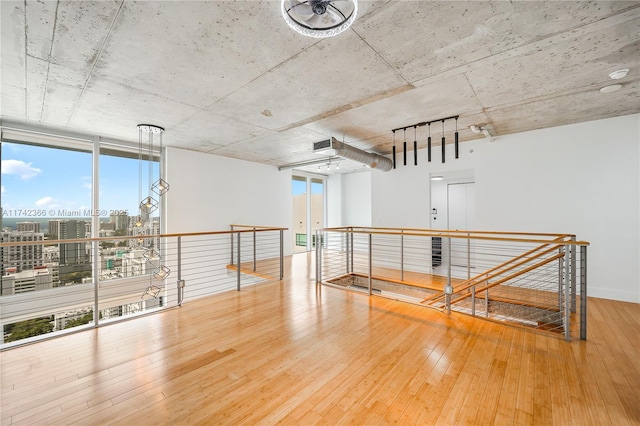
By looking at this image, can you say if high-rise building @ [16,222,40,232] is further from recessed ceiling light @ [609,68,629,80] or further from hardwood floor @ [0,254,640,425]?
recessed ceiling light @ [609,68,629,80]

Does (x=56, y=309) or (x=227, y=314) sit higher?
(x=227, y=314)

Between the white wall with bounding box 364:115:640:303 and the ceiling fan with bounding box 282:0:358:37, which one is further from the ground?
the ceiling fan with bounding box 282:0:358:37

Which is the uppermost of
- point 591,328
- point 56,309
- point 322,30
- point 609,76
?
point 609,76

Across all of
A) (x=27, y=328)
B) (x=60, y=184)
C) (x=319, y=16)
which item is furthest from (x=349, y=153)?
(x=27, y=328)

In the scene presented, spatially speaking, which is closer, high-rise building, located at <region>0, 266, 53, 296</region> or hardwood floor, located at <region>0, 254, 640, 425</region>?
hardwood floor, located at <region>0, 254, 640, 425</region>

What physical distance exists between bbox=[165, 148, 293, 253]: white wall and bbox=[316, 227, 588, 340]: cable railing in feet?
7.50

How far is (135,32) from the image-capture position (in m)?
2.09

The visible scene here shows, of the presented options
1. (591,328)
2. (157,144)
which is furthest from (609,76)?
(157,144)

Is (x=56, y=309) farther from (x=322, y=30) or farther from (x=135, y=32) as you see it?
(x=322, y=30)

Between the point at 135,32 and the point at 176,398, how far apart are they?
109 inches

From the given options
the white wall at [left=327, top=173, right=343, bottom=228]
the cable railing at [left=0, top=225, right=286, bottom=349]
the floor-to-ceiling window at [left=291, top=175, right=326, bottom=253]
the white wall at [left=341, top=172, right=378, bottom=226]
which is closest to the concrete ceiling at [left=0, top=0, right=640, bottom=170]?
the cable railing at [left=0, top=225, right=286, bottom=349]

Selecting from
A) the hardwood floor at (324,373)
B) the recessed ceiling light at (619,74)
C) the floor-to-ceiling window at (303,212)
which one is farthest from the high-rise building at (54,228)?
the recessed ceiling light at (619,74)

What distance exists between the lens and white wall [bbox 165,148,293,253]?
5.75 metres

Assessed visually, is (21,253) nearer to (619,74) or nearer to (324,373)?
(324,373)
